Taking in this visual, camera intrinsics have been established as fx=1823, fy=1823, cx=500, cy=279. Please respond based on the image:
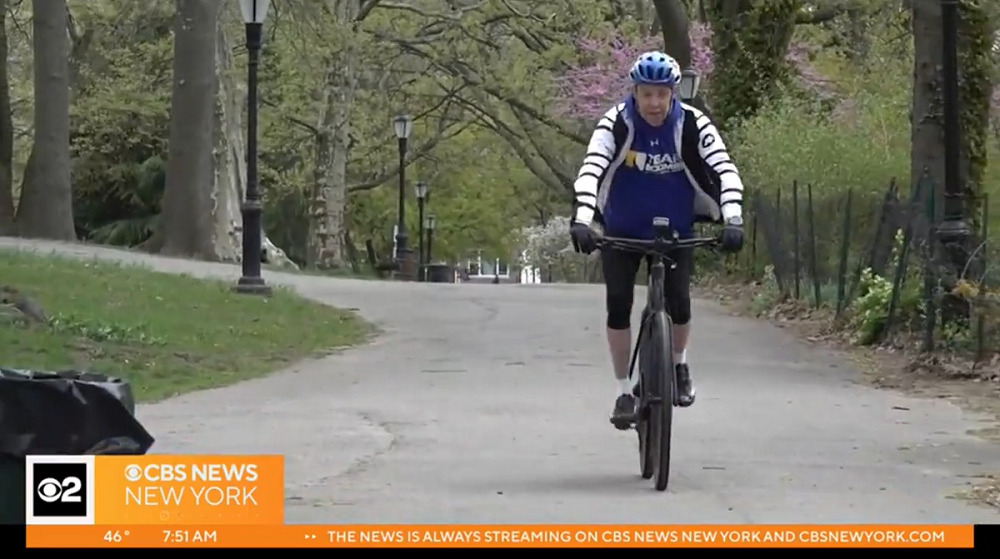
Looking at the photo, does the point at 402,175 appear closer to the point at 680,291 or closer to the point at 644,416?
the point at 680,291

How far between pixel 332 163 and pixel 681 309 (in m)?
34.7

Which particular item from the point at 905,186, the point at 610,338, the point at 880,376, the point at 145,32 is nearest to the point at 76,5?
the point at 145,32

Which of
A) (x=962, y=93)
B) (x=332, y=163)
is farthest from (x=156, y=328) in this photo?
(x=332, y=163)

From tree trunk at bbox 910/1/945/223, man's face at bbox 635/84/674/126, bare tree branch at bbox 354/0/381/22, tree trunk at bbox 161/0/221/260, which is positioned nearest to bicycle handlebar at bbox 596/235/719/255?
man's face at bbox 635/84/674/126

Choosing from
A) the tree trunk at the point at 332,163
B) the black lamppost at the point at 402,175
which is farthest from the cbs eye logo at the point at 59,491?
the tree trunk at the point at 332,163

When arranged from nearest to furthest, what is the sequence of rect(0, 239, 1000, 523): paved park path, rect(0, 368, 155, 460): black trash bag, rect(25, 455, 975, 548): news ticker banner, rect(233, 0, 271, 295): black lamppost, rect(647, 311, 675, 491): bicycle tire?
rect(25, 455, 975, 548): news ticker banner
rect(0, 368, 155, 460): black trash bag
rect(0, 239, 1000, 523): paved park path
rect(647, 311, 675, 491): bicycle tire
rect(233, 0, 271, 295): black lamppost

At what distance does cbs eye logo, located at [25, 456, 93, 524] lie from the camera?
6.50 metres

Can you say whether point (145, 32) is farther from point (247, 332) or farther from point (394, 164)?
point (247, 332)

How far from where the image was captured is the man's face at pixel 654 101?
847 centimetres

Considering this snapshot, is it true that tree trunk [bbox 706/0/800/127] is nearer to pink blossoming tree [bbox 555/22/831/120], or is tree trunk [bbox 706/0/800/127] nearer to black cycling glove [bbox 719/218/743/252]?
pink blossoming tree [bbox 555/22/831/120]

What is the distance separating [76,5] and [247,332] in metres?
27.6

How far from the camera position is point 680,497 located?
8.27 meters
